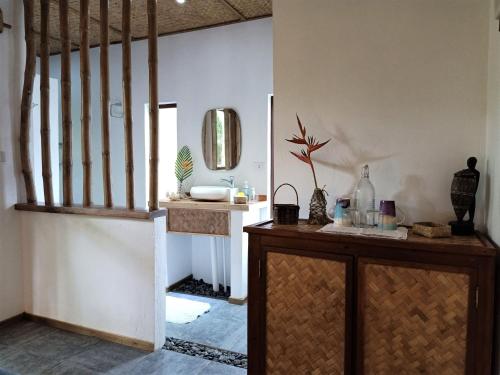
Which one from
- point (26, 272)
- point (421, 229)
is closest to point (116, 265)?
point (26, 272)

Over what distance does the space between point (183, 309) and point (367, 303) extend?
2.14 m

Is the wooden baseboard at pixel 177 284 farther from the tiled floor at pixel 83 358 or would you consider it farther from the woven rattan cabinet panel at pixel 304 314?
the woven rattan cabinet panel at pixel 304 314

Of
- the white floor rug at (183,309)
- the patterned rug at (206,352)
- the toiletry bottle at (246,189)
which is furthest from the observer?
the toiletry bottle at (246,189)

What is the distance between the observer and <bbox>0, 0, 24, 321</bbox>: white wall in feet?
8.96

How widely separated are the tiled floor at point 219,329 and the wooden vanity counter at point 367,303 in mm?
860

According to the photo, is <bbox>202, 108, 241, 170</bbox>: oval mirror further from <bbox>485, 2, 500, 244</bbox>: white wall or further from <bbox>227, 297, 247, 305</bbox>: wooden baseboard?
<bbox>485, 2, 500, 244</bbox>: white wall

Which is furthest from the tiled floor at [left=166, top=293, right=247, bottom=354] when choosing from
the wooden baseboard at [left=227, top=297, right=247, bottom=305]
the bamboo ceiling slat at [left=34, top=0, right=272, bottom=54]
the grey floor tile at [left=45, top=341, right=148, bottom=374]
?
the bamboo ceiling slat at [left=34, top=0, right=272, bottom=54]

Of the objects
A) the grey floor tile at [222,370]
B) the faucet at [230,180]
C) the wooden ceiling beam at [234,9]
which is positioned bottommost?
the grey floor tile at [222,370]

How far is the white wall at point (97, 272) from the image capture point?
8.05ft

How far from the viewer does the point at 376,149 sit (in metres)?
1.91

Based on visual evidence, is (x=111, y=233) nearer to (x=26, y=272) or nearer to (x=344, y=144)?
(x=26, y=272)

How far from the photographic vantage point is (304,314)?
65.9 inches

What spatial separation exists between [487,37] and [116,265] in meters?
2.62

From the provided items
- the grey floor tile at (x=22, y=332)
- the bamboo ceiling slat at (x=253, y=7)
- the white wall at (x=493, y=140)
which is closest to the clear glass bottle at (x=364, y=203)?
the white wall at (x=493, y=140)
